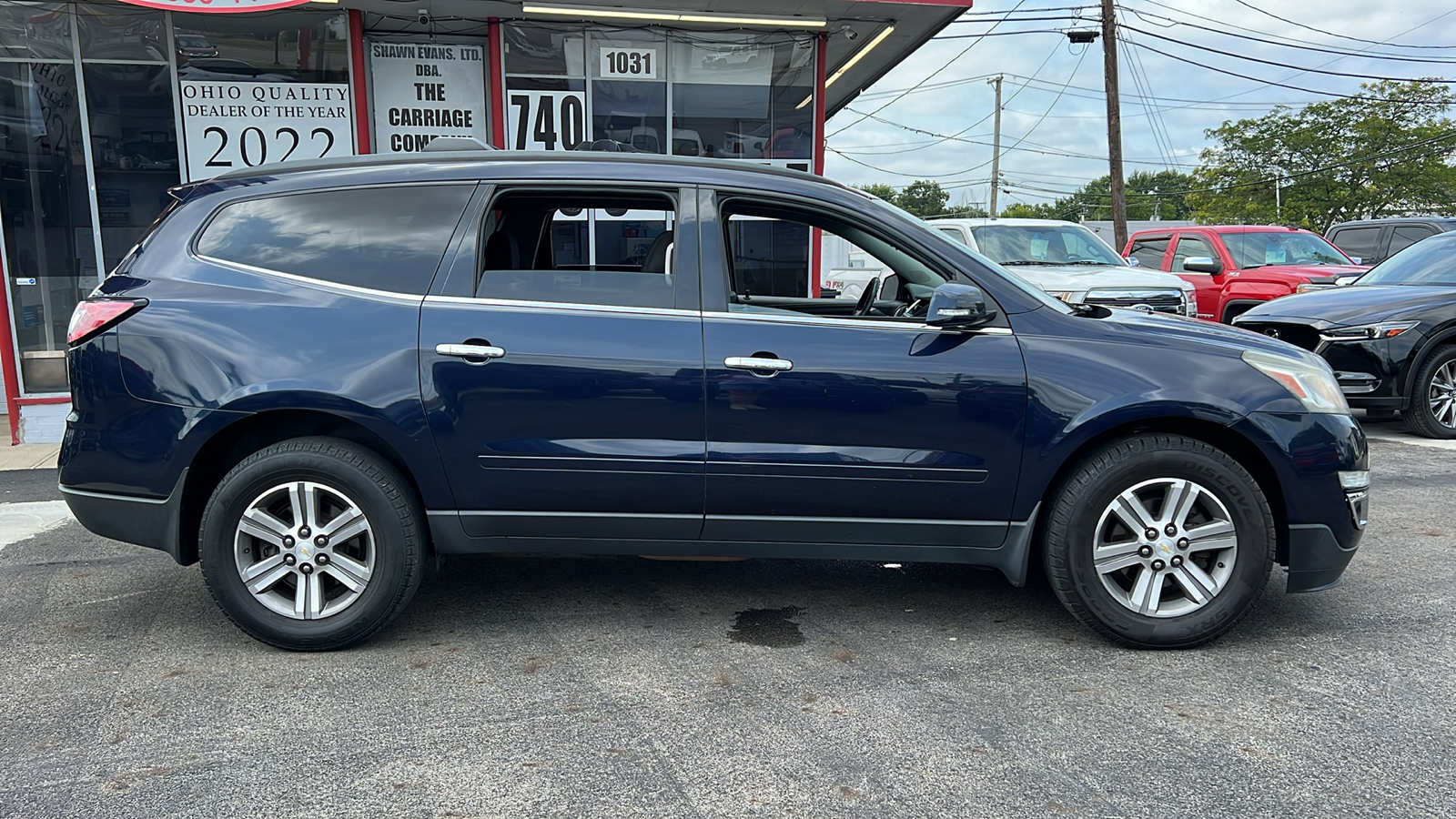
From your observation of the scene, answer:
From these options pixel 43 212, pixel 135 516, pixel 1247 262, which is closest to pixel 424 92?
pixel 43 212

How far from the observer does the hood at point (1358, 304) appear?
27.0 feet

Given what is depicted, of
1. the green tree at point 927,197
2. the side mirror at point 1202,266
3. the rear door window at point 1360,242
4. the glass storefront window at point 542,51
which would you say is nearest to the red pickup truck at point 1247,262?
the side mirror at point 1202,266

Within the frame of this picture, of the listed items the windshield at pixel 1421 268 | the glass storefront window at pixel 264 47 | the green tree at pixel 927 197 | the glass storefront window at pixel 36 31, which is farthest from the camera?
the green tree at pixel 927 197

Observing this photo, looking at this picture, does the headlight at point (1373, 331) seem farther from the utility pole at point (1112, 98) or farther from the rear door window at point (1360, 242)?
the utility pole at point (1112, 98)

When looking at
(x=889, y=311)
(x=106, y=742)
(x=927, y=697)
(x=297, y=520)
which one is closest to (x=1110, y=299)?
(x=889, y=311)

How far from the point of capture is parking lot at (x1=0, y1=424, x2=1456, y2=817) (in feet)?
9.04

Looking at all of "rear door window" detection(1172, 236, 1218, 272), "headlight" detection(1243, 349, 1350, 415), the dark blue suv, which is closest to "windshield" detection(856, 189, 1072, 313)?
the dark blue suv

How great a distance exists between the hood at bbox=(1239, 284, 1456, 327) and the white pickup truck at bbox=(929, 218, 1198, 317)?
87 centimetres

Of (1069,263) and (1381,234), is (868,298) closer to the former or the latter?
(1069,263)

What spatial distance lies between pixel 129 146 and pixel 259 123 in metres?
1.17

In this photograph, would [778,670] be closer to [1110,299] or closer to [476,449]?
[476,449]

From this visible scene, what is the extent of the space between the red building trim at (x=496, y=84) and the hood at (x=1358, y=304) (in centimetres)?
738

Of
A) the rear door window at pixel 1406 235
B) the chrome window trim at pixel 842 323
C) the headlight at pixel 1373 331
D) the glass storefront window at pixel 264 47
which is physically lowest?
the headlight at pixel 1373 331

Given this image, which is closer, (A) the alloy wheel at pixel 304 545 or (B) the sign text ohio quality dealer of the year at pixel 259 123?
(A) the alloy wheel at pixel 304 545
